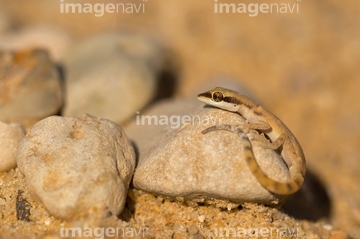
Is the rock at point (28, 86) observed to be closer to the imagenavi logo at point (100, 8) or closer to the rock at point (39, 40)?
the rock at point (39, 40)

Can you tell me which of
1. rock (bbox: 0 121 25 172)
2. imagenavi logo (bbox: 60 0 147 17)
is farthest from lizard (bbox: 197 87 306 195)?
imagenavi logo (bbox: 60 0 147 17)

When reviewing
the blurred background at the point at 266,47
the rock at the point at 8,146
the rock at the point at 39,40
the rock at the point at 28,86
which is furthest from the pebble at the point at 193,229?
the rock at the point at 39,40

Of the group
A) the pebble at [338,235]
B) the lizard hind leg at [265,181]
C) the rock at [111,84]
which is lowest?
the pebble at [338,235]

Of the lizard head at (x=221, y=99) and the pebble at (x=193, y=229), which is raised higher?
the lizard head at (x=221, y=99)

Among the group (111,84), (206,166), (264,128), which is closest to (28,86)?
(111,84)

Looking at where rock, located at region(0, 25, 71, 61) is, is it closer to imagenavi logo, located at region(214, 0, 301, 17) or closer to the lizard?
imagenavi logo, located at region(214, 0, 301, 17)

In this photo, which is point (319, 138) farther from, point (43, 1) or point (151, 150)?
point (43, 1)
